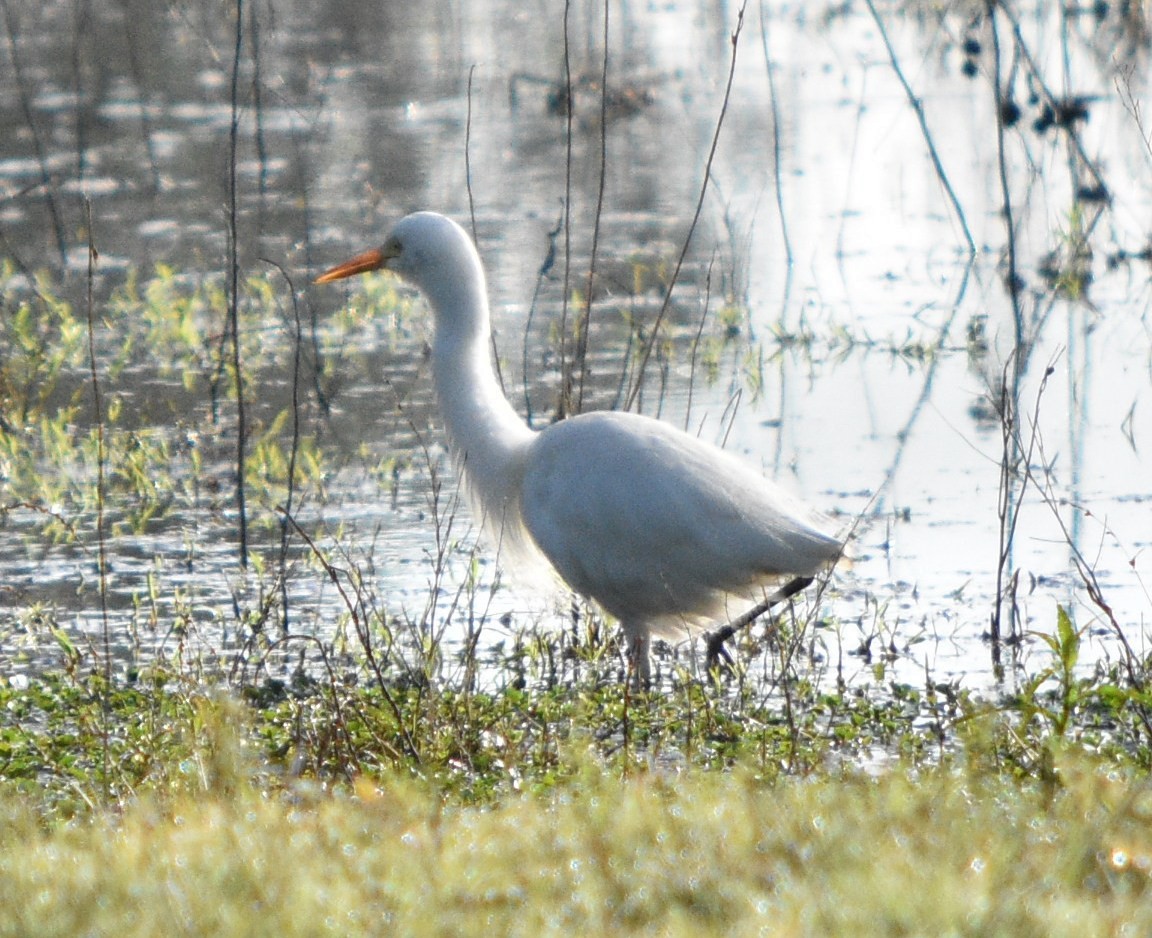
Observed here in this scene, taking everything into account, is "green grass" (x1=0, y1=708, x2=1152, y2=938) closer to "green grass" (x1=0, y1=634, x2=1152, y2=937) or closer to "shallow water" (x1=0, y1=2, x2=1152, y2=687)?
"green grass" (x1=0, y1=634, x2=1152, y2=937)

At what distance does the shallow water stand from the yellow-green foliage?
1.50 meters

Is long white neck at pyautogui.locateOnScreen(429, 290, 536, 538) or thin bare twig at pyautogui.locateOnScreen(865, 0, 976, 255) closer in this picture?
long white neck at pyautogui.locateOnScreen(429, 290, 536, 538)

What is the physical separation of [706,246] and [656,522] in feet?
17.6

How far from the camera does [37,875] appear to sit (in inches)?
111

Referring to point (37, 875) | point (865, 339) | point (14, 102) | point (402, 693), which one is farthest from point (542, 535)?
point (14, 102)

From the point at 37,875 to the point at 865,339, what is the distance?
Result: 20.7ft

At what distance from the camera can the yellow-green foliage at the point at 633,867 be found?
98.9 inches

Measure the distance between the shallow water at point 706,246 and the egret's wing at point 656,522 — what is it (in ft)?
1.59

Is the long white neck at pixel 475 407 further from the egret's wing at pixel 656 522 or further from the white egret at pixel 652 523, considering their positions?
the egret's wing at pixel 656 522

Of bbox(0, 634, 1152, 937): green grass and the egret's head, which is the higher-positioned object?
the egret's head

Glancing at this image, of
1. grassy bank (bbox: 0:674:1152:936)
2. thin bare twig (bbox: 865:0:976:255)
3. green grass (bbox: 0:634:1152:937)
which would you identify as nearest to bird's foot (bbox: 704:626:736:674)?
green grass (bbox: 0:634:1152:937)

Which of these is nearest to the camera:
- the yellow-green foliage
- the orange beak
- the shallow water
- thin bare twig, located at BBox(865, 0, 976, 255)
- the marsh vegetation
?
the yellow-green foliage

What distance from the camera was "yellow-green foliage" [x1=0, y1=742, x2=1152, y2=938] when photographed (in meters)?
2.51

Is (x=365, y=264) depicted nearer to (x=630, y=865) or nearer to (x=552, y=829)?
(x=552, y=829)
